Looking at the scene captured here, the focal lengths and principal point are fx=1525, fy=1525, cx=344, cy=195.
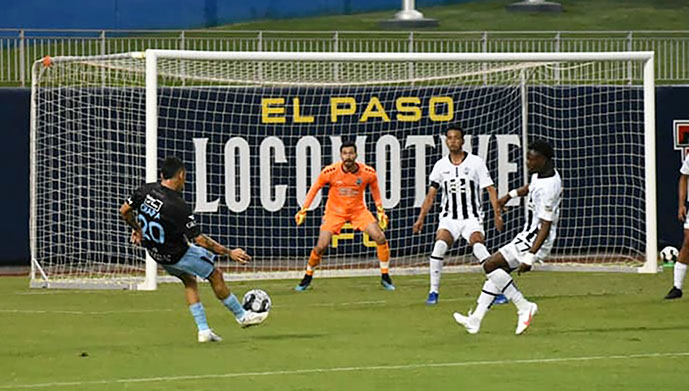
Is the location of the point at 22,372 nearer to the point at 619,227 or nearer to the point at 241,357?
the point at 241,357

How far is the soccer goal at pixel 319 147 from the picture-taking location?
22906mm

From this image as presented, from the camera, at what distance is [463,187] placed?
18.6 m

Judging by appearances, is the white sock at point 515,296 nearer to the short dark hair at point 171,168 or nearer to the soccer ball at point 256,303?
the soccer ball at point 256,303

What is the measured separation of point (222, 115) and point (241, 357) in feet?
37.2

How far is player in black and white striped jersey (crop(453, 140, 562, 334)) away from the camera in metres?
14.9

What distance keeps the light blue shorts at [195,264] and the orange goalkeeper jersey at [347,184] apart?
6.20m

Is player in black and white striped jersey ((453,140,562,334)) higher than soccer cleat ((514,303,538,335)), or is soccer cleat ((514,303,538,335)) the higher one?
player in black and white striped jersey ((453,140,562,334))

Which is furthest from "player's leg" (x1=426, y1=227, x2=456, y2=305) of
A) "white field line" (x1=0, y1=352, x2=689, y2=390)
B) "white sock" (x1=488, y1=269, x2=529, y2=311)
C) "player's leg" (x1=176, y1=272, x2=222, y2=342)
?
"white field line" (x1=0, y1=352, x2=689, y2=390)

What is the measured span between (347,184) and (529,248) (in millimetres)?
5819

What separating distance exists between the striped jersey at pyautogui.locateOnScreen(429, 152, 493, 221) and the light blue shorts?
4.71 meters

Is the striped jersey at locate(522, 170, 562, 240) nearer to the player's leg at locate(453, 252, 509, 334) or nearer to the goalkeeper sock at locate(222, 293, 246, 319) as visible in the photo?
the player's leg at locate(453, 252, 509, 334)

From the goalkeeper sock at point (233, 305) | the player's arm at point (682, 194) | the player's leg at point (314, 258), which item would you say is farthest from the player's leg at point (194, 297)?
the player's arm at point (682, 194)

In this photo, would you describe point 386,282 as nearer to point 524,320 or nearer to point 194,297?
point 524,320

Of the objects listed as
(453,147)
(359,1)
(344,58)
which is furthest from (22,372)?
(359,1)
